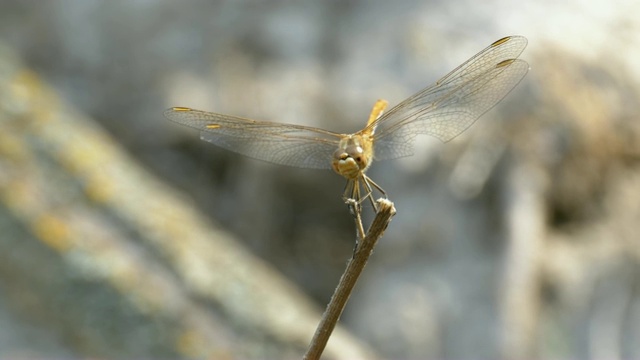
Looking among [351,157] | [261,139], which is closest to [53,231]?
[261,139]

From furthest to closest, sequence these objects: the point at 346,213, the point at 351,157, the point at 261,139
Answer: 1. the point at 346,213
2. the point at 261,139
3. the point at 351,157

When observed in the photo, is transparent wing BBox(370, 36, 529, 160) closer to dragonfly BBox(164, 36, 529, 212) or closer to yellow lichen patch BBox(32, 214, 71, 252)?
dragonfly BBox(164, 36, 529, 212)

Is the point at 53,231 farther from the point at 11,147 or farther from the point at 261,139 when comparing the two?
the point at 261,139

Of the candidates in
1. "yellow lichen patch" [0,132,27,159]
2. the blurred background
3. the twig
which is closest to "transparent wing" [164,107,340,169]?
the twig

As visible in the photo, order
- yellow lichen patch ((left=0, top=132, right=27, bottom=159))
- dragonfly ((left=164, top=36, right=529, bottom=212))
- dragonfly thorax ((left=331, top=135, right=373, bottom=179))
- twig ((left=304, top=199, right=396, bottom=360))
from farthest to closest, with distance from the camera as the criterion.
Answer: yellow lichen patch ((left=0, top=132, right=27, bottom=159))
dragonfly ((left=164, top=36, right=529, bottom=212))
dragonfly thorax ((left=331, top=135, right=373, bottom=179))
twig ((left=304, top=199, right=396, bottom=360))

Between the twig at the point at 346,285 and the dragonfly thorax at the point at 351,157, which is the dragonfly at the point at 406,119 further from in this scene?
the twig at the point at 346,285

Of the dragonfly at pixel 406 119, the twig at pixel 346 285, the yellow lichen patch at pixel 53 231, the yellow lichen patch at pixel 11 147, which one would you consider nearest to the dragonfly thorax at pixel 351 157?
the dragonfly at pixel 406 119

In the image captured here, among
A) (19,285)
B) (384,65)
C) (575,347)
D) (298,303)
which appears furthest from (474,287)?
(19,285)
